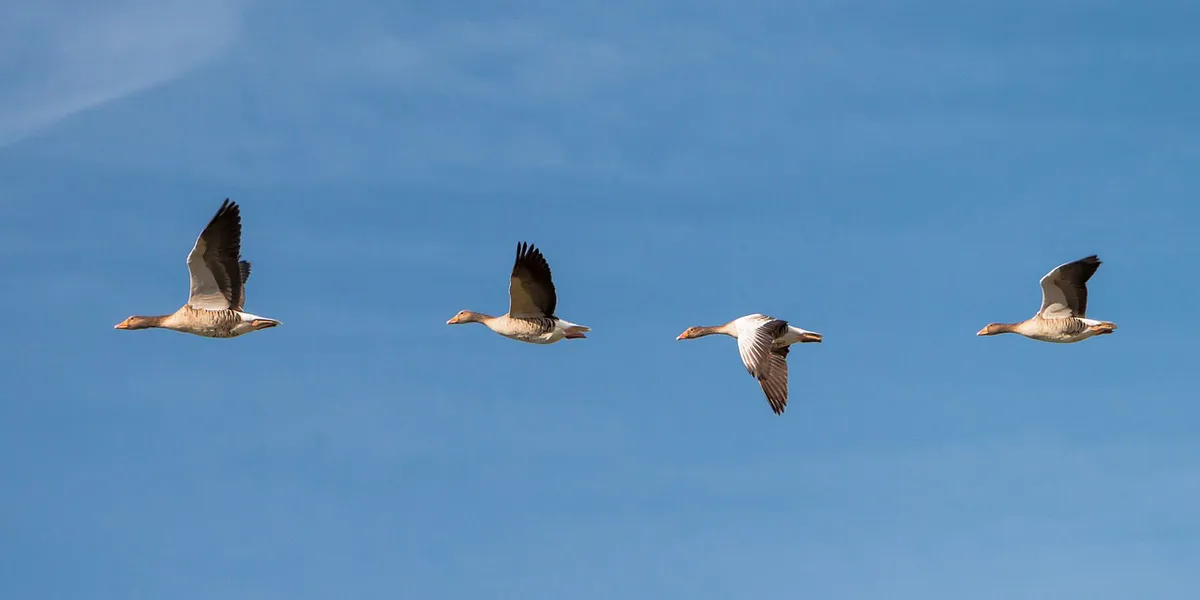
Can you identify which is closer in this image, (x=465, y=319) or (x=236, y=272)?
(x=236, y=272)

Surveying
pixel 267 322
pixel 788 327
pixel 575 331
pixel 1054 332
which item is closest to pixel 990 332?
pixel 1054 332

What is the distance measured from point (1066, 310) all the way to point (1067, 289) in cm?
74

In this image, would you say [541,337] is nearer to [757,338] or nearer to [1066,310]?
[757,338]

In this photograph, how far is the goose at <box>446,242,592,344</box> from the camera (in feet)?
127

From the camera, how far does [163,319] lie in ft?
132

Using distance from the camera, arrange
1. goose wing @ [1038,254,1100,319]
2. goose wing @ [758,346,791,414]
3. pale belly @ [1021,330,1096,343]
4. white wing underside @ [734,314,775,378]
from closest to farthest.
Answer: goose wing @ [758,346,791,414] → white wing underside @ [734,314,775,378] → goose wing @ [1038,254,1100,319] → pale belly @ [1021,330,1096,343]

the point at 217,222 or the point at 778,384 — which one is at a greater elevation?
the point at 217,222

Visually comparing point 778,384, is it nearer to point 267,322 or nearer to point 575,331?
point 575,331

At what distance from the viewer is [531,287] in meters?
39.4

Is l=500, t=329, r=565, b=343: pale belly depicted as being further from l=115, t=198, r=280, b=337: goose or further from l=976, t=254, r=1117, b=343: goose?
l=976, t=254, r=1117, b=343: goose

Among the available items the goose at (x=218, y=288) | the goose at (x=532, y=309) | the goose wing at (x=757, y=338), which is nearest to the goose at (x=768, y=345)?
the goose wing at (x=757, y=338)

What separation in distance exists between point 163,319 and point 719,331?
38.6 feet

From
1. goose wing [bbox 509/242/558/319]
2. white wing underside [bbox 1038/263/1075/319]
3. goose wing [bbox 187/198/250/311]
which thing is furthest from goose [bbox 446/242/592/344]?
white wing underside [bbox 1038/263/1075/319]

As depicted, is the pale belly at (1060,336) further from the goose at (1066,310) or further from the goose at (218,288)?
the goose at (218,288)
